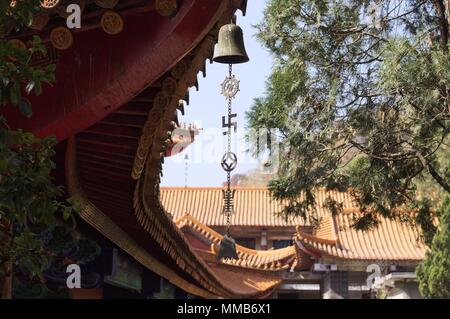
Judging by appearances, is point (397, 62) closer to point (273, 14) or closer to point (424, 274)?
point (273, 14)

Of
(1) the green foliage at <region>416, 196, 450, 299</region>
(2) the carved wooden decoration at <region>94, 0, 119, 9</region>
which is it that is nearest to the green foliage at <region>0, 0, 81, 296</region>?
(2) the carved wooden decoration at <region>94, 0, 119, 9</region>

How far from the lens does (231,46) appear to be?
552 cm

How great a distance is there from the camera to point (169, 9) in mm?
4672

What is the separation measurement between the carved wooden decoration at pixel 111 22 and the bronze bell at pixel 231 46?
763mm

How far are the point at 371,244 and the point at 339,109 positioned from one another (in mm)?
17052

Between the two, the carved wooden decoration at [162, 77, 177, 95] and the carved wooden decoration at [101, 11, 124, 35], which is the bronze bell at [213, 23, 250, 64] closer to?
the carved wooden decoration at [162, 77, 177, 95]

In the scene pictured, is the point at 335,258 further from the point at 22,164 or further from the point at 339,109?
the point at 22,164

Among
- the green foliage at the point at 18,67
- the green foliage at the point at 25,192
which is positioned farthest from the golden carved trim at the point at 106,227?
the green foliage at the point at 18,67

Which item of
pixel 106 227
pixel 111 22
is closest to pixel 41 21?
pixel 111 22

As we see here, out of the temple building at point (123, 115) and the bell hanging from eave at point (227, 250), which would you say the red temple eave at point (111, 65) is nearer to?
the temple building at point (123, 115)

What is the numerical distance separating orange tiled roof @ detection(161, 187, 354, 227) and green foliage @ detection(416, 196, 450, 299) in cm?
1024

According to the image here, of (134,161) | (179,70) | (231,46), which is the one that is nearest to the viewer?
(179,70)

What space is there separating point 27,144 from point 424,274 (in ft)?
62.5
